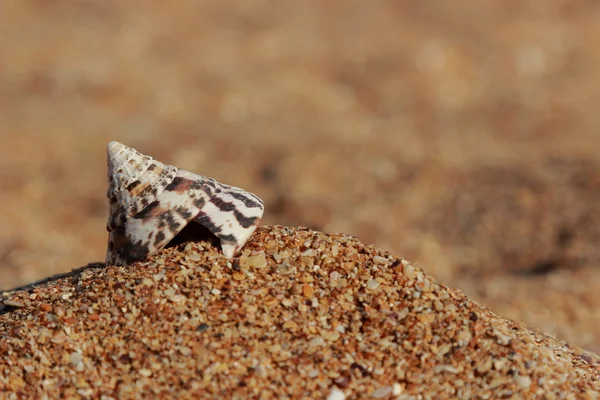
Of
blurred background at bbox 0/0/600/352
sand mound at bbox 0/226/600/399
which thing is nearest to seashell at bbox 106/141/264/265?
sand mound at bbox 0/226/600/399

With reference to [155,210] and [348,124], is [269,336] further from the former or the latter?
[348,124]

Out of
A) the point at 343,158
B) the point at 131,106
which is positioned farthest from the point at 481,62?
the point at 131,106

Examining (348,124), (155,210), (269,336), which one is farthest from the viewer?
(348,124)

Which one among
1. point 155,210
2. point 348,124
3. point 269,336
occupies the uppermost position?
point 348,124

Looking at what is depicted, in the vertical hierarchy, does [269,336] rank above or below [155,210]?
below

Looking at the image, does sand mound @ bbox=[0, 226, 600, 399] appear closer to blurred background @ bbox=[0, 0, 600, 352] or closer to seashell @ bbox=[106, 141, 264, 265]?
seashell @ bbox=[106, 141, 264, 265]

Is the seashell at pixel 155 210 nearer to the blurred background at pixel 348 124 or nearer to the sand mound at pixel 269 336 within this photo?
the sand mound at pixel 269 336

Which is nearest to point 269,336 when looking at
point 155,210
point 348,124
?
point 155,210
